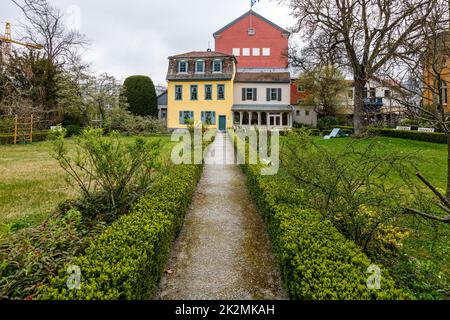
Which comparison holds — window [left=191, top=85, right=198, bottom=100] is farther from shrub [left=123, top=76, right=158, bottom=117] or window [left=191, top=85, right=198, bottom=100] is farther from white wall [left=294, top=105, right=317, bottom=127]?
white wall [left=294, top=105, right=317, bottom=127]

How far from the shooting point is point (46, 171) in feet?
33.3

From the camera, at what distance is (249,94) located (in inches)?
1282

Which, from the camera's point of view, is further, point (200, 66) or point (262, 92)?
point (262, 92)

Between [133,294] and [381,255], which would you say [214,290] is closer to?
[133,294]

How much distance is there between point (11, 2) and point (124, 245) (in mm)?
5942

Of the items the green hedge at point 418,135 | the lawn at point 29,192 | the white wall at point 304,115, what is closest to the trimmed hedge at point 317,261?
the lawn at point 29,192

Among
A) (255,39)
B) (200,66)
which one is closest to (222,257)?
(200,66)

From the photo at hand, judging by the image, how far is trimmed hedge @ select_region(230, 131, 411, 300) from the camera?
243cm

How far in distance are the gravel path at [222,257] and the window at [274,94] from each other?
1042 inches

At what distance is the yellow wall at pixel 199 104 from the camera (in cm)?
3156

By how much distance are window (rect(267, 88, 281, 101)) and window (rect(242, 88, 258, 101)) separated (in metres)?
1.36

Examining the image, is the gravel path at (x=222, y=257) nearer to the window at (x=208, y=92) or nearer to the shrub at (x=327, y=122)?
the window at (x=208, y=92)

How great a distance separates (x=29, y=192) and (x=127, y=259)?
5.78 meters

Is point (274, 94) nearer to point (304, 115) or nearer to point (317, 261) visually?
point (304, 115)
